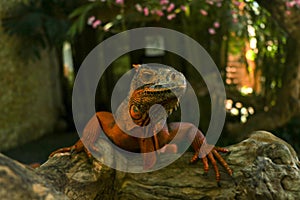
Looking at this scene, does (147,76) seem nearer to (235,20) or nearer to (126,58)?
(235,20)

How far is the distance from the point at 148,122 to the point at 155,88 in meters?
0.25

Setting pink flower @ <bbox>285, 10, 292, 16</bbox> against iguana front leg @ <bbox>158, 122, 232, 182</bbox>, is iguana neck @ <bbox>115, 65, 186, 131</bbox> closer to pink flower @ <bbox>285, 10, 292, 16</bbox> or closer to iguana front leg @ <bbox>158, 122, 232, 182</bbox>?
iguana front leg @ <bbox>158, 122, 232, 182</bbox>

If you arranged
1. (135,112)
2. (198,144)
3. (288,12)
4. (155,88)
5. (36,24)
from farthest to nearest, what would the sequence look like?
1. (36,24)
2. (288,12)
3. (198,144)
4. (135,112)
5. (155,88)

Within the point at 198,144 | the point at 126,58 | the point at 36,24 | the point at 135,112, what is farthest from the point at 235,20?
the point at 135,112

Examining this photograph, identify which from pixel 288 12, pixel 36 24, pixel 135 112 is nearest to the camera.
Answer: pixel 135 112

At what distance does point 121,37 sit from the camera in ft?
17.3

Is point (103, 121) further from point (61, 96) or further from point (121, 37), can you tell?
point (61, 96)

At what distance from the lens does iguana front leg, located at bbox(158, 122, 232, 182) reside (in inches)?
77.7

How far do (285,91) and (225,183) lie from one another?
299 centimetres

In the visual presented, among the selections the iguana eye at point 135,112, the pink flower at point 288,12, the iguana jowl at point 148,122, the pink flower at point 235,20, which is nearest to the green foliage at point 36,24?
the pink flower at point 235,20

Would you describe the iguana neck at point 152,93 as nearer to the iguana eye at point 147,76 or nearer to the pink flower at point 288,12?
the iguana eye at point 147,76

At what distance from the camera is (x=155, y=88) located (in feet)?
5.82

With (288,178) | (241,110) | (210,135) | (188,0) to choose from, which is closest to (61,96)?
(241,110)

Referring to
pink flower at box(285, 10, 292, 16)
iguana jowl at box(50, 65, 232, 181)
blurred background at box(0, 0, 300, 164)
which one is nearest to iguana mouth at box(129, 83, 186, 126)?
iguana jowl at box(50, 65, 232, 181)
